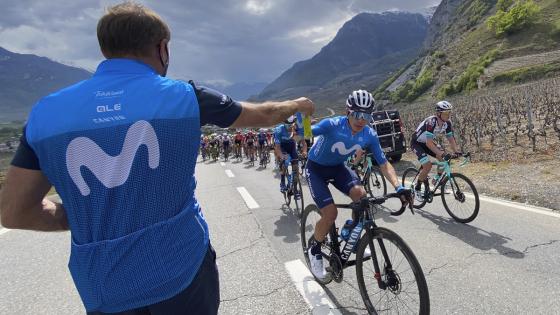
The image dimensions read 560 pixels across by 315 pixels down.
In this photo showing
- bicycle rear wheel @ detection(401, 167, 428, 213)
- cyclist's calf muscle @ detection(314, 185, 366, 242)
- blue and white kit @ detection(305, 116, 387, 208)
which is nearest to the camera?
cyclist's calf muscle @ detection(314, 185, 366, 242)

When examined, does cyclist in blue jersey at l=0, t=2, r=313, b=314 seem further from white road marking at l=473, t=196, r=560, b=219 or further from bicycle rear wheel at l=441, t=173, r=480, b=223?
white road marking at l=473, t=196, r=560, b=219

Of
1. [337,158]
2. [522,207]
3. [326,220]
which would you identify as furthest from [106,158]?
[522,207]

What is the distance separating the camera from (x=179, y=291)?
1.83 metres

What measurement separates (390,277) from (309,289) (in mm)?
1288

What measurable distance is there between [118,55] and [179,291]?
1.09 metres

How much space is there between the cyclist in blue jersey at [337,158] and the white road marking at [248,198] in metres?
4.83

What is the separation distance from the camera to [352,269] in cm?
528

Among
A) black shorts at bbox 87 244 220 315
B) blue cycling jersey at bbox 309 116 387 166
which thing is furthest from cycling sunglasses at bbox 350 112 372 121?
black shorts at bbox 87 244 220 315

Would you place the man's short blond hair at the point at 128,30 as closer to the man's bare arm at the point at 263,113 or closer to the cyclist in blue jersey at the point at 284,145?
the man's bare arm at the point at 263,113

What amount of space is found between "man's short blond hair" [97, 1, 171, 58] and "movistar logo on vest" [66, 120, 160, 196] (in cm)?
40

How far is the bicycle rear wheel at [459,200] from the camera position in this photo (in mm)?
6982

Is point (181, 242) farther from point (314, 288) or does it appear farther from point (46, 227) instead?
point (314, 288)

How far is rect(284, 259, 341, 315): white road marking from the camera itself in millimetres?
4273

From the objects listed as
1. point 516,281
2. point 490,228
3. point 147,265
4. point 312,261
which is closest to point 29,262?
point 312,261
